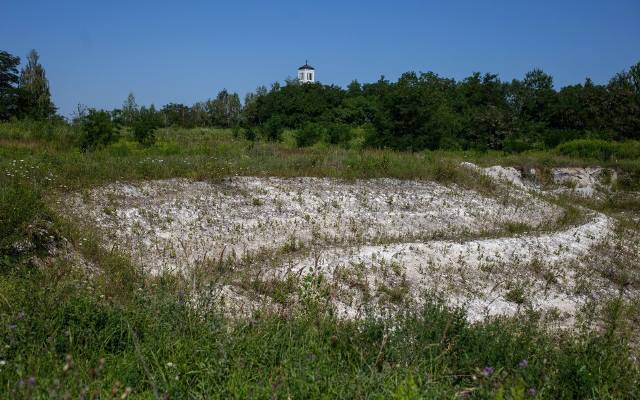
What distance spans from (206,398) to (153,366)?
82cm

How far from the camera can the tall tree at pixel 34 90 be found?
140ft

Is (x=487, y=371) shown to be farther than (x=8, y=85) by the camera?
No

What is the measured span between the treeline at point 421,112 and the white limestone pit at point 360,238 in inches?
426

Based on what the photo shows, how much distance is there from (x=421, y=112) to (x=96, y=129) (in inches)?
659

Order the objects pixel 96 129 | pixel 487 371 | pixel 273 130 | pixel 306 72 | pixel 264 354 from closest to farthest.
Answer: pixel 487 371, pixel 264 354, pixel 96 129, pixel 273 130, pixel 306 72

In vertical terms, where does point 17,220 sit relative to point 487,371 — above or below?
above

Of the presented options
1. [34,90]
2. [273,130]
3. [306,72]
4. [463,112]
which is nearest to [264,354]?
[273,130]

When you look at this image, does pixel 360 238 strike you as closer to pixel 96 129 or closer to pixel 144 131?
pixel 96 129

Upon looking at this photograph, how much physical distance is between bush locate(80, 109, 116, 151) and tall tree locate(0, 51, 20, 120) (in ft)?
70.7

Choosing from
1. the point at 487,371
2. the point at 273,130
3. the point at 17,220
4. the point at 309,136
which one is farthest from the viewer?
the point at 273,130

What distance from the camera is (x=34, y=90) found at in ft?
152

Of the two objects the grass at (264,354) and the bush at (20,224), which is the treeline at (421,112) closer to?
the bush at (20,224)

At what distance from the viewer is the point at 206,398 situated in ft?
12.7

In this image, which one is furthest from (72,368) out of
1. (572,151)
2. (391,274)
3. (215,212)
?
(572,151)
